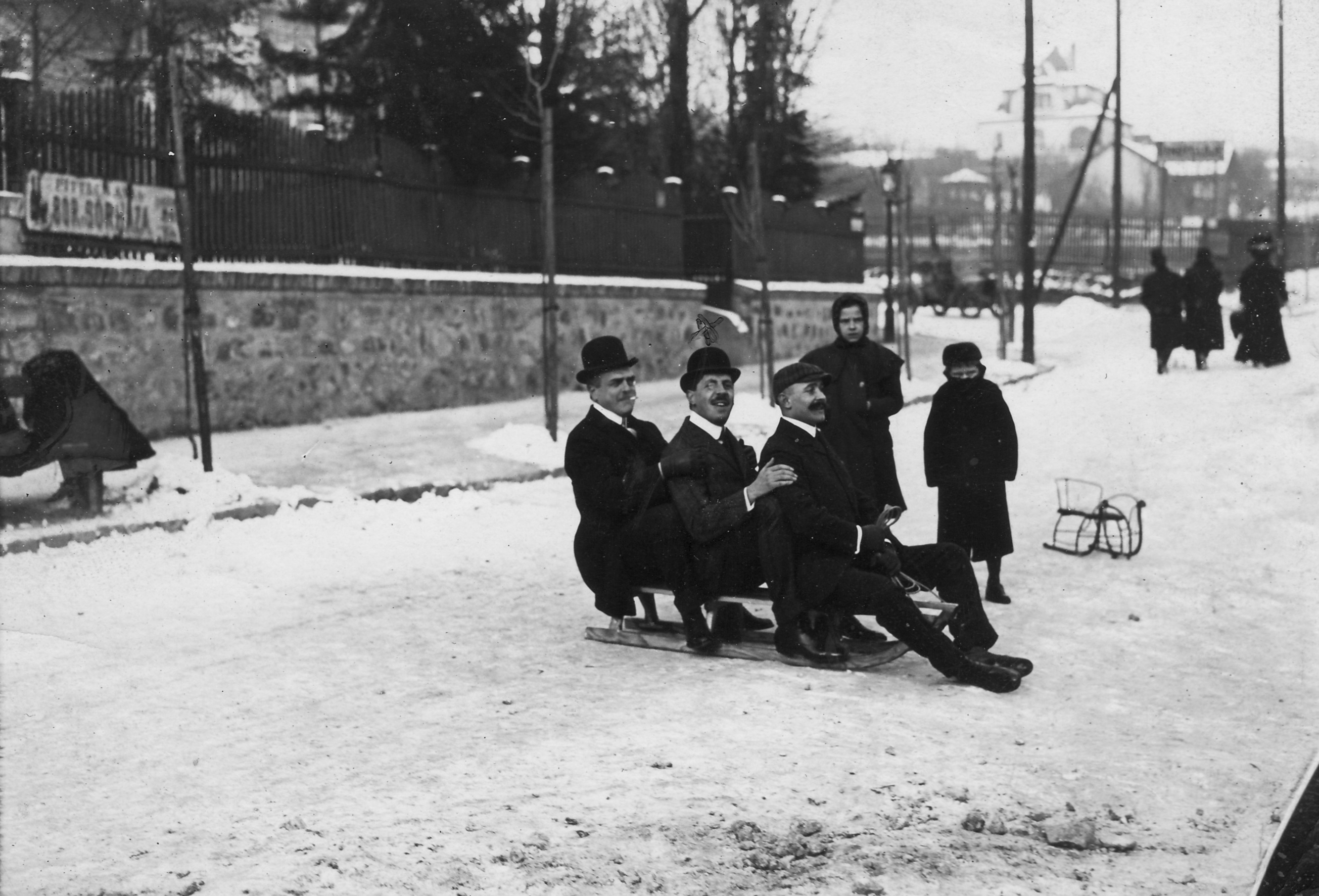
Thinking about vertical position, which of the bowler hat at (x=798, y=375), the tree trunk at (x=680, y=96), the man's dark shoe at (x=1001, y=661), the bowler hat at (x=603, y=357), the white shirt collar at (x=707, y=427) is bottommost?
the man's dark shoe at (x=1001, y=661)

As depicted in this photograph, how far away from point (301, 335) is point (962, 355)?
7694 millimetres

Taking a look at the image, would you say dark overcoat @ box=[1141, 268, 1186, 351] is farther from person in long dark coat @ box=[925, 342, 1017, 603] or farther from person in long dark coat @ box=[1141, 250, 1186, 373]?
person in long dark coat @ box=[925, 342, 1017, 603]

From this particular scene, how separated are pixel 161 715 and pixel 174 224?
311 inches

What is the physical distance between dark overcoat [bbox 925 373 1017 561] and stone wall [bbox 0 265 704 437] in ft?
23.7

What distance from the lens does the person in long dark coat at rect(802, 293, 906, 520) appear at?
766 cm

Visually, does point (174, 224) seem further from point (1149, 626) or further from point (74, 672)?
point (1149, 626)

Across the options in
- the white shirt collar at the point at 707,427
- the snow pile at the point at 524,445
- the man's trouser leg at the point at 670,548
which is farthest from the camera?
the snow pile at the point at 524,445

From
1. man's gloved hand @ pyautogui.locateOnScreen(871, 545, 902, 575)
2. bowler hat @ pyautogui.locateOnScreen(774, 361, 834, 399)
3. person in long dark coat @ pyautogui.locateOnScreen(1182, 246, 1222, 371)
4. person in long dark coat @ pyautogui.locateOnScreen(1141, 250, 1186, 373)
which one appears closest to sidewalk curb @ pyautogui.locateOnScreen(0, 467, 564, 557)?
bowler hat @ pyautogui.locateOnScreen(774, 361, 834, 399)

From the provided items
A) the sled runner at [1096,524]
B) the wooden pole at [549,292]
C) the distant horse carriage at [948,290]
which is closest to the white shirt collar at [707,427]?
the sled runner at [1096,524]

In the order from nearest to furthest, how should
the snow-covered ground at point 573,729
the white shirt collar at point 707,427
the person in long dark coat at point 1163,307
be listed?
the snow-covered ground at point 573,729
the white shirt collar at point 707,427
the person in long dark coat at point 1163,307

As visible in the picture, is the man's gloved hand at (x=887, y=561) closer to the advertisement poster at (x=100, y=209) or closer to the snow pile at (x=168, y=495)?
the snow pile at (x=168, y=495)

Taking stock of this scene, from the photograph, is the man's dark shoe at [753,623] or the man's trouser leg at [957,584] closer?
the man's trouser leg at [957,584]

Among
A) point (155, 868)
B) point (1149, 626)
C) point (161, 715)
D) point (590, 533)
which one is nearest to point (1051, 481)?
point (1149, 626)

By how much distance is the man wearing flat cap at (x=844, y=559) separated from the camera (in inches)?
227
